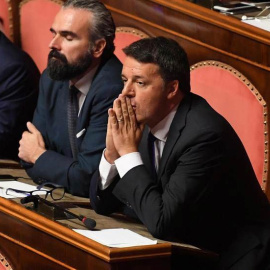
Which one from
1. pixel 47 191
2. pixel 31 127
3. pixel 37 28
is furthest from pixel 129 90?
pixel 37 28

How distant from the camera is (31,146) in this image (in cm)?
393

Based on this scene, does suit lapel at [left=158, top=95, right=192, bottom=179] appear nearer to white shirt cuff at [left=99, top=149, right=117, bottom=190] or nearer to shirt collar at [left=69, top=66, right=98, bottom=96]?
white shirt cuff at [left=99, top=149, right=117, bottom=190]

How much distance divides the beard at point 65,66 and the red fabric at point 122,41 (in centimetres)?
42

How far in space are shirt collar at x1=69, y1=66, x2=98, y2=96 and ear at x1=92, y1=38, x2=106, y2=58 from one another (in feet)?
0.21

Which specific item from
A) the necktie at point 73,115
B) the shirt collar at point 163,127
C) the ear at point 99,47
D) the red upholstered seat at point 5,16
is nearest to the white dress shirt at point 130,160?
the shirt collar at point 163,127

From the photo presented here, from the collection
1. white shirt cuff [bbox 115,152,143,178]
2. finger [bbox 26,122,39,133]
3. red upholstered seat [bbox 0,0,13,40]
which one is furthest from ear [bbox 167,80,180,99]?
red upholstered seat [bbox 0,0,13,40]

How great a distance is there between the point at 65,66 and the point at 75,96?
142 mm

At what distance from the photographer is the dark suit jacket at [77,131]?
3.67 meters

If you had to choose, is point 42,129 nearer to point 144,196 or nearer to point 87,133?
point 87,133

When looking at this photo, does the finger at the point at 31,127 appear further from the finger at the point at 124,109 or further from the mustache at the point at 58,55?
the finger at the point at 124,109

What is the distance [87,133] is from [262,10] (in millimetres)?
1018

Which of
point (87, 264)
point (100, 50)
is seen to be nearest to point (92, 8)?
point (100, 50)

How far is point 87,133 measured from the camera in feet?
12.3

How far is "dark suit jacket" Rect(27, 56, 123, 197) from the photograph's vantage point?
3666 millimetres
